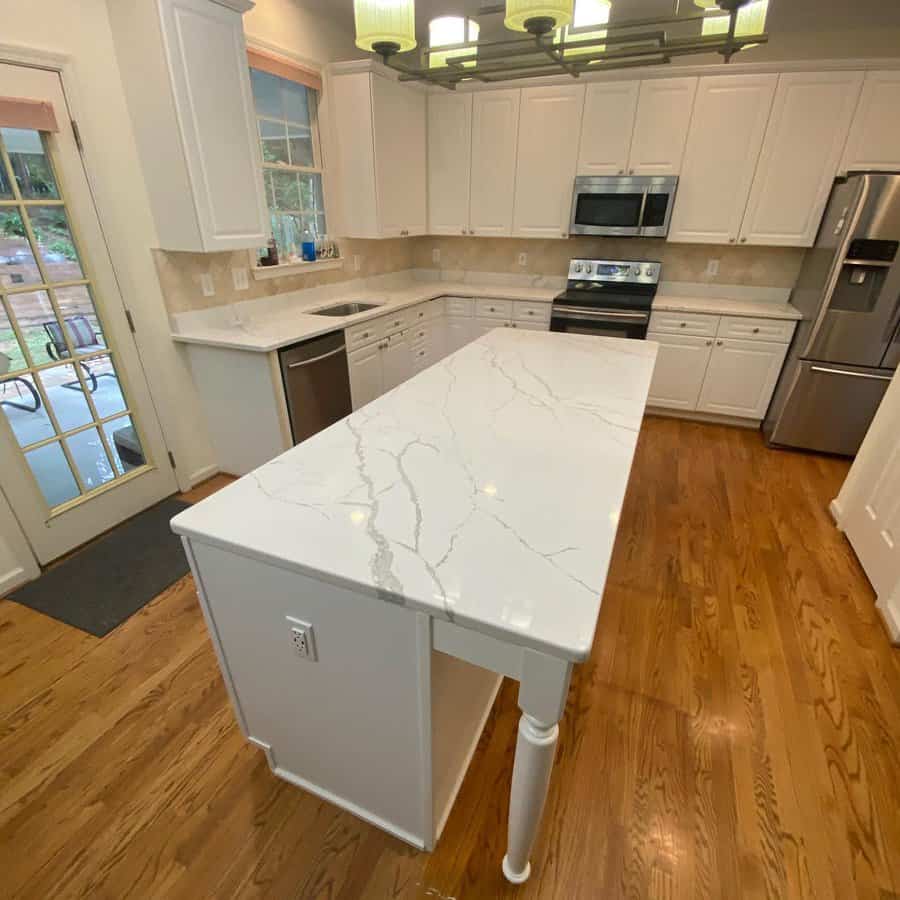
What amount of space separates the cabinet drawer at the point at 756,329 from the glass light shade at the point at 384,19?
9.51ft

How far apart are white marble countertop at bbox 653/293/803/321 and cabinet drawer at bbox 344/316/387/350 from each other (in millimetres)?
2039

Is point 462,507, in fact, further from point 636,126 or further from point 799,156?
point 799,156

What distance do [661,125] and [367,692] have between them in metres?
4.02

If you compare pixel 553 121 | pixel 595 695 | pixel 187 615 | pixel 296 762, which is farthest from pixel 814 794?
pixel 553 121

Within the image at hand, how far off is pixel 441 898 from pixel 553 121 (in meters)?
4.39

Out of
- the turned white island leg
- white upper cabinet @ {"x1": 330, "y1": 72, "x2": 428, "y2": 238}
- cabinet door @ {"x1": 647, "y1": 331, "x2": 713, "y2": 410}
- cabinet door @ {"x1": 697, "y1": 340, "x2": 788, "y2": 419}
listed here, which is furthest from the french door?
cabinet door @ {"x1": 697, "y1": 340, "x2": 788, "y2": 419}

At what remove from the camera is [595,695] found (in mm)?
1669

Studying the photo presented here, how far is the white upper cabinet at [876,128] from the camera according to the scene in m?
2.93

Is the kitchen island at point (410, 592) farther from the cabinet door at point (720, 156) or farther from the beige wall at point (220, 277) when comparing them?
the cabinet door at point (720, 156)

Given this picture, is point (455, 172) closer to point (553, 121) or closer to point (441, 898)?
point (553, 121)

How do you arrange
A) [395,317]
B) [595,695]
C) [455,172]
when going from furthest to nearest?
[455,172] → [395,317] → [595,695]

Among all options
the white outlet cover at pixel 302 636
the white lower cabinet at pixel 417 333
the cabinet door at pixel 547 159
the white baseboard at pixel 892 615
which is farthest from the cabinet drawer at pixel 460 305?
the white outlet cover at pixel 302 636

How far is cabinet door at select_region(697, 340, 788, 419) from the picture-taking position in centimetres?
346

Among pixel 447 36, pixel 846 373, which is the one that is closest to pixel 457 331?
pixel 447 36
